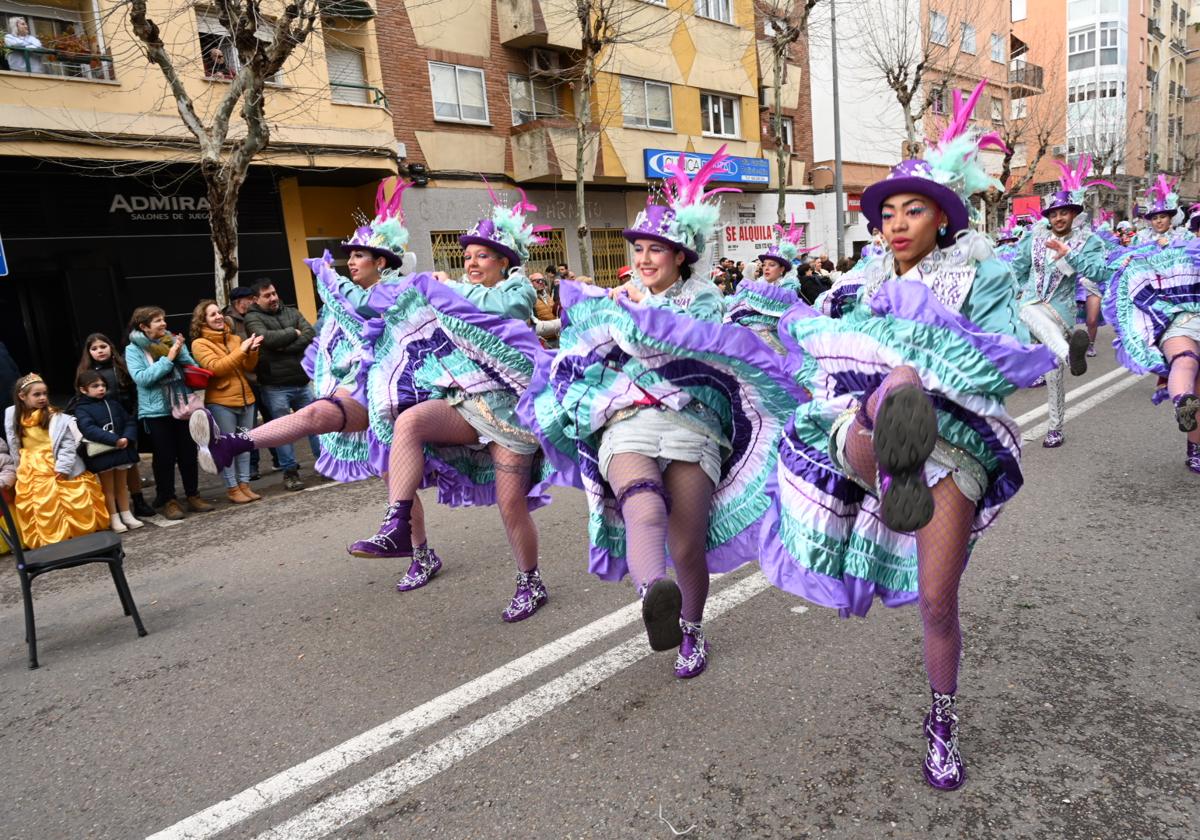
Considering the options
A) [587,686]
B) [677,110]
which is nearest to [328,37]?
[677,110]

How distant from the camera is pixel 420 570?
4484 mm

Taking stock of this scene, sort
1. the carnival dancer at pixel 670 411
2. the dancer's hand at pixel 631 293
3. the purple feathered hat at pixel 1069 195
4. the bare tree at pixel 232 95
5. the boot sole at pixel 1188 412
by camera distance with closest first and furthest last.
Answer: the carnival dancer at pixel 670 411 → the dancer's hand at pixel 631 293 → the boot sole at pixel 1188 412 → the purple feathered hat at pixel 1069 195 → the bare tree at pixel 232 95

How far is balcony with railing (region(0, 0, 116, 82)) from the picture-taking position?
11172 millimetres

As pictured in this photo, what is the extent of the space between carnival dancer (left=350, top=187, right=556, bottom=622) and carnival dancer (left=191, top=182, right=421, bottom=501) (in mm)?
136

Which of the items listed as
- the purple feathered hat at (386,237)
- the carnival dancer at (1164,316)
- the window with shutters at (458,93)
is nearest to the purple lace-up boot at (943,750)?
the carnival dancer at (1164,316)

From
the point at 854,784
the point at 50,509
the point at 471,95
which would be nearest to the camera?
the point at 854,784

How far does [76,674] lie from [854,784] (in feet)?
11.2

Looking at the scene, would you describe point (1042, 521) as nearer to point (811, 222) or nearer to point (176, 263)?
point (176, 263)

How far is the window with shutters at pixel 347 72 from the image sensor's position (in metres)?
14.8

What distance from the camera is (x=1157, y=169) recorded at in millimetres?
48906

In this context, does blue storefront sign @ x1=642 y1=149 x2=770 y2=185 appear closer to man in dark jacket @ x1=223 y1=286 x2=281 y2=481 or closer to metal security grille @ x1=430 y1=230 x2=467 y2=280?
metal security grille @ x1=430 y1=230 x2=467 y2=280

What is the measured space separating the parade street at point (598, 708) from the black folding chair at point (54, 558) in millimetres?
196

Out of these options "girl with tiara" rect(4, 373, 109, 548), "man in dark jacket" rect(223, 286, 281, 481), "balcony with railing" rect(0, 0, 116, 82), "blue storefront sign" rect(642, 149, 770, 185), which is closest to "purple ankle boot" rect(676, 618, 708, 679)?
"girl with tiara" rect(4, 373, 109, 548)

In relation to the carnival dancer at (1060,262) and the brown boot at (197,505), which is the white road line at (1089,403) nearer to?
the carnival dancer at (1060,262)
